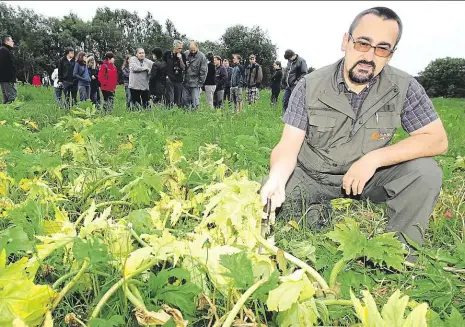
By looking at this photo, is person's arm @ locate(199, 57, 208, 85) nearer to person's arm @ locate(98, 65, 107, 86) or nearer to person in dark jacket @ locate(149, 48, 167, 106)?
person in dark jacket @ locate(149, 48, 167, 106)

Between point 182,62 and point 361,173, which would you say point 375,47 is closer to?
point 361,173

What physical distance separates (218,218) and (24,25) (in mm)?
65570

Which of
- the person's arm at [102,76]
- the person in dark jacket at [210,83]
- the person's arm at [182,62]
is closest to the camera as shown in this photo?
the person's arm at [182,62]

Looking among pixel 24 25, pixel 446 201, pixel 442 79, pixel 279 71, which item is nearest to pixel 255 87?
pixel 279 71

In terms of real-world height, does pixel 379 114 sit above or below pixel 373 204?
above

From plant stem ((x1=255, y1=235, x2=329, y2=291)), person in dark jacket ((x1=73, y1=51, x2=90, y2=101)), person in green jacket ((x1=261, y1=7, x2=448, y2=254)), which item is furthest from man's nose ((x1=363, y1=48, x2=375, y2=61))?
person in dark jacket ((x1=73, y1=51, x2=90, y2=101))

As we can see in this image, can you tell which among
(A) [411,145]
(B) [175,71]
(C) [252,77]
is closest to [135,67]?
(B) [175,71]

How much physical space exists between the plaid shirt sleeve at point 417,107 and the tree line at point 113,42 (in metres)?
46.0

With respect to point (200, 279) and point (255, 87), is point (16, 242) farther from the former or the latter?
point (255, 87)

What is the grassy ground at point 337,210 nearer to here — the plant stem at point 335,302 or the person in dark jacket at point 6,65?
the plant stem at point 335,302

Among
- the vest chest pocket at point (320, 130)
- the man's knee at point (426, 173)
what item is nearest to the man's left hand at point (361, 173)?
the man's knee at point (426, 173)

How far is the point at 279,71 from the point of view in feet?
43.0

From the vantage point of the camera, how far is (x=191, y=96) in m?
9.91

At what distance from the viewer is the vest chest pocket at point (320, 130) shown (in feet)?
8.66
